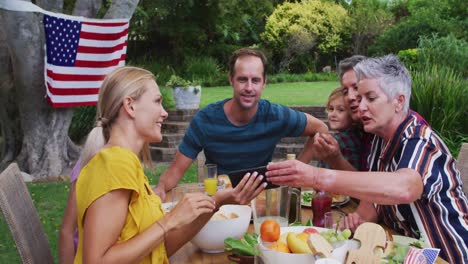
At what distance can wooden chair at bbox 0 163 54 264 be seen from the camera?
6.52 feet

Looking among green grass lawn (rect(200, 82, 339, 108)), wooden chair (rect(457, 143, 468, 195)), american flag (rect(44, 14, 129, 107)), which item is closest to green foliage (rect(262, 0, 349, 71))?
green grass lawn (rect(200, 82, 339, 108))

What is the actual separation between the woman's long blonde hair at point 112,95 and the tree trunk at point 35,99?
5.84 m

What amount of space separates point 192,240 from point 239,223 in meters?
0.20

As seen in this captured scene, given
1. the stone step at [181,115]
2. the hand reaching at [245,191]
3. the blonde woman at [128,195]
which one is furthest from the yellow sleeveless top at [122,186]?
the stone step at [181,115]

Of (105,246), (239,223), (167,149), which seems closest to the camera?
(105,246)

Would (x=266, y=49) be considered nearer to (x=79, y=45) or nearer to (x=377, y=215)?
(x=79, y=45)

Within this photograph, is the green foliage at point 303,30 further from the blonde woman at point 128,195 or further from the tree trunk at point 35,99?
the blonde woman at point 128,195

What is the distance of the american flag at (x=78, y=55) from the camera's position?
7.00 meters

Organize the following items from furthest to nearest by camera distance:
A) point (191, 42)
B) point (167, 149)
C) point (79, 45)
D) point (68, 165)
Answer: point (191, 42) → point (167, 149) → point (68, 165) → point (79, 45)

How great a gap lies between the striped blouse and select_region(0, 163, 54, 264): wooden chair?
153cm

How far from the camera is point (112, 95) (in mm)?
1895

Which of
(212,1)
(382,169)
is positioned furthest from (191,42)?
(382,169)

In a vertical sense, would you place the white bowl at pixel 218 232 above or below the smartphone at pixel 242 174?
below

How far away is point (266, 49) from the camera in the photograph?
20062 millimetres
